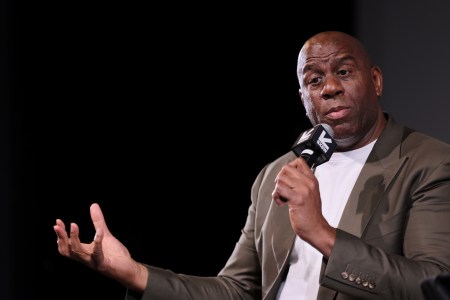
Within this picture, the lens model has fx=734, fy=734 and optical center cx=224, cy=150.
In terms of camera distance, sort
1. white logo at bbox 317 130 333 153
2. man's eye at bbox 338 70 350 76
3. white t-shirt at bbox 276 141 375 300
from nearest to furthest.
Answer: white logo at bbox 317 130 333 153 < white t-shirt at bbox 276 141 375 300 < man's eye at bbox 338 70 350 76

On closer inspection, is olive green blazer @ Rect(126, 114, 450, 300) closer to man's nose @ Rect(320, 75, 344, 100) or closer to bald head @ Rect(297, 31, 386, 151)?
bald head @ Rect(297, 31, 386, 151)

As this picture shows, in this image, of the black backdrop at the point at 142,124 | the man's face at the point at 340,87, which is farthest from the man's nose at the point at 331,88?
the black backdrop at the point at 142,124

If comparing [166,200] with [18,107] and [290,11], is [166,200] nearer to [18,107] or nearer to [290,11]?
[18,107]

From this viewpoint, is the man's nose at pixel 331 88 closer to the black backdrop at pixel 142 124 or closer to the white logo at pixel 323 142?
the white logo at pixel 323 142

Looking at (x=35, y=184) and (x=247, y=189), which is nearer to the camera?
(x=35, y=184)

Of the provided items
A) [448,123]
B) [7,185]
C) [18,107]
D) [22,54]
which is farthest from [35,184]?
[448,123]

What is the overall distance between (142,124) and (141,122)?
11 mm

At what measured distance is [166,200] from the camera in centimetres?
355

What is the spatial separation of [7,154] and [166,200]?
Answer: 770 mm

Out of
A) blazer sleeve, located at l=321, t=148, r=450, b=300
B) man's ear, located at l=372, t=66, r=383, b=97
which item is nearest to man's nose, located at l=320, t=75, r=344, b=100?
man's ear, located at l=372, t=66, r=383, b=97

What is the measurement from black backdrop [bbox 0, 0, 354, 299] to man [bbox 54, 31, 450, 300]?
96cm

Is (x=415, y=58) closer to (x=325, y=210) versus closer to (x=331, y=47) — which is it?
(x=331, y=47)

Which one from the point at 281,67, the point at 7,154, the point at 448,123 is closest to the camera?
the point at 448,123

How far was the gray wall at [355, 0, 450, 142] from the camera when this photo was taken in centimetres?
285
